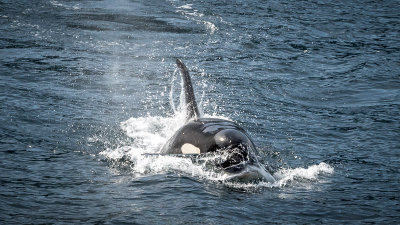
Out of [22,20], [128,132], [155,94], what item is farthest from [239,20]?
[128,132]

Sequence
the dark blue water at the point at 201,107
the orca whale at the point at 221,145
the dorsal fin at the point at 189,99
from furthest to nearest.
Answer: the dorsal fin at the point at 189,99 < the orca whale at the point at 221,145 < the dark blue water at the point at 201,107

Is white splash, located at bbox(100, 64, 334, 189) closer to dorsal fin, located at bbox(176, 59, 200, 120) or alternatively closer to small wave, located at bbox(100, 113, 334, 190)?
small wave, located at bbox(100, 113, 334, 190)

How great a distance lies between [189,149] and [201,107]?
6.22m

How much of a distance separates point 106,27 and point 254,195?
18819mm

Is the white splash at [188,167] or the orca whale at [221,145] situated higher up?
the orca whale at [221,145]

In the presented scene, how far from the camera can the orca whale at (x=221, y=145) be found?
868 cm

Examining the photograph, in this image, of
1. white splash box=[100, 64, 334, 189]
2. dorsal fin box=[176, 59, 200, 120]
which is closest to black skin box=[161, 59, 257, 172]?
white splash box=[100, 64, 334, 189]

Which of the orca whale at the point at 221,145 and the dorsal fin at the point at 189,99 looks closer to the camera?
the orca whale at the point at 221,145

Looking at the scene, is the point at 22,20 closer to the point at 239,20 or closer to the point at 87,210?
the point at 239,20

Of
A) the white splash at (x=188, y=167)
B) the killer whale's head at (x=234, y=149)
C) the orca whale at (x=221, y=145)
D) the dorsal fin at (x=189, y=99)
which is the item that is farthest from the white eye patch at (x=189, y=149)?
the dorsal fin at (x=189, y=99)

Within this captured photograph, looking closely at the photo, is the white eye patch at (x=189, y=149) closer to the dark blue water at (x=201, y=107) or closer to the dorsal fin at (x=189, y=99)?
the dark blue water at (x=201, y=107)

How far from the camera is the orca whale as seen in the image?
868 centimetres

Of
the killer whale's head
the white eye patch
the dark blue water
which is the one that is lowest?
the dark blue water

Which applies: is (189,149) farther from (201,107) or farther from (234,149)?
(201,107)
